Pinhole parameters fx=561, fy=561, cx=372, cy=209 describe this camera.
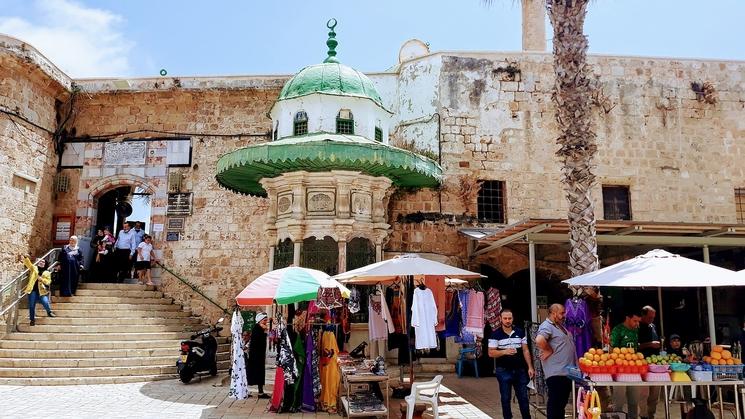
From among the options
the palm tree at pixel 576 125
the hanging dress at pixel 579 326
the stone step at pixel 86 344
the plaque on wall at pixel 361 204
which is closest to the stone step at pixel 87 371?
the stone step at pixel 86 344

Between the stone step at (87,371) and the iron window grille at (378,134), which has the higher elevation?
the iron window grille at (378,134)

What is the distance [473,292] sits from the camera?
28.1 feet

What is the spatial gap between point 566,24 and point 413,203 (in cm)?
600

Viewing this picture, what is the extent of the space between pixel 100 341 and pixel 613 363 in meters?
9.17

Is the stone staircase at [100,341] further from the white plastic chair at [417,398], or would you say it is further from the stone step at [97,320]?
the white plastic chair at [417,398]

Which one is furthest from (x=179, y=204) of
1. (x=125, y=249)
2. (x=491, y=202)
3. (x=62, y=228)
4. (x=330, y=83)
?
(x=491, y=202)

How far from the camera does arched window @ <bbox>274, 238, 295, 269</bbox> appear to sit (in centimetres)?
1123

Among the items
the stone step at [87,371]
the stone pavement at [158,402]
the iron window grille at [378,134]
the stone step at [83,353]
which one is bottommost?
the stone pavement at [158,402]

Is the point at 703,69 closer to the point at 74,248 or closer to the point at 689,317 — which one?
the point at 689,317

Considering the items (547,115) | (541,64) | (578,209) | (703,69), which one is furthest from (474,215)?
(703,69)

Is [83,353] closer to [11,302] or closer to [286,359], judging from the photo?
[11,302]

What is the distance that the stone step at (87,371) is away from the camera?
9625 millimetres

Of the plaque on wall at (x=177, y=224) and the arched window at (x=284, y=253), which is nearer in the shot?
the arched window at (x=284, y=253)

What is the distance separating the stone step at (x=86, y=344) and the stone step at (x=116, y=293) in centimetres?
183
